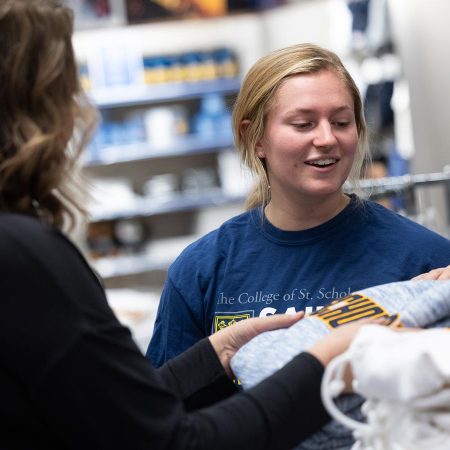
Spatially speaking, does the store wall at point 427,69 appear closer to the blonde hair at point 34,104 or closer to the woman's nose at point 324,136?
the woman's nose at point 324,136

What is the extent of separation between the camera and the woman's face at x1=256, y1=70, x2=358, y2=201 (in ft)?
6.02

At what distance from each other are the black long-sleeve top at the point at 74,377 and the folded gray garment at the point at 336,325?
0.20 metres

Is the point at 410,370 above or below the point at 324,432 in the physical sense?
above

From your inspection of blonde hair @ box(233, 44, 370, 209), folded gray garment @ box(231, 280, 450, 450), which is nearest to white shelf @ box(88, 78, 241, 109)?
blonde hair @ box(233, 44, 370, 209)

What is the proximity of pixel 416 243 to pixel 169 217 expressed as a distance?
6.28 m

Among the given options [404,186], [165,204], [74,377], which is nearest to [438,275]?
[74,377]

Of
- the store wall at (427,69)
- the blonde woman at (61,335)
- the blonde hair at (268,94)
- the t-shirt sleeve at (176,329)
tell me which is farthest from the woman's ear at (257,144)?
the store wall at (427,69)

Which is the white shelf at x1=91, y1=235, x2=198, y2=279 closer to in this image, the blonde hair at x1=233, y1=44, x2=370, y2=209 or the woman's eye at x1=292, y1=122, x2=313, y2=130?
the blonde hair at x1=233, y1=44, x2=370, y2=209

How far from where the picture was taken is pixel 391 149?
617 centimetres

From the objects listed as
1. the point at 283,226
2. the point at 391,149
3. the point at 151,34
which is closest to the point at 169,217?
the point at 151,34

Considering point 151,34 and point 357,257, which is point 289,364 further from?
point 151,34

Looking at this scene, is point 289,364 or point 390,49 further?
point 390,49

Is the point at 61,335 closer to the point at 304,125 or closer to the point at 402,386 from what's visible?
the point at 402,386

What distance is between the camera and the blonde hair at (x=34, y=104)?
111 cm
